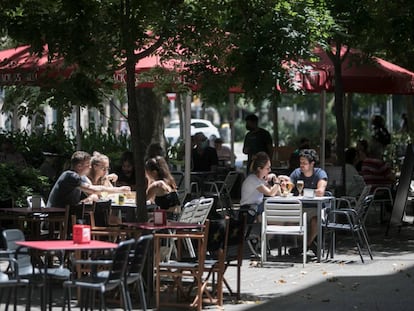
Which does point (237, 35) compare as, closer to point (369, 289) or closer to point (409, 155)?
point (369, 289)

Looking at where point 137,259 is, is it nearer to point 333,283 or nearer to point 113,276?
point 113,276

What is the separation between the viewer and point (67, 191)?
13.8m

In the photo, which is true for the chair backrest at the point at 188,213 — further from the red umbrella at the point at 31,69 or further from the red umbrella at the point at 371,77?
the red umbrella at the point at 371,77

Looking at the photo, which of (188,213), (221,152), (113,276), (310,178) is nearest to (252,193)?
(310,178)

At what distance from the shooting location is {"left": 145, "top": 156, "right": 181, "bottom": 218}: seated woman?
1417cm

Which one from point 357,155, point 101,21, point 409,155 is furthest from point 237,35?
point 357,155

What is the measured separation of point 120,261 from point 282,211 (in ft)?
18.2

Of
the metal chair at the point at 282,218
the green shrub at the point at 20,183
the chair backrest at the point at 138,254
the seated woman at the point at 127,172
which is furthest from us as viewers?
the seated woman at the point at 127,172

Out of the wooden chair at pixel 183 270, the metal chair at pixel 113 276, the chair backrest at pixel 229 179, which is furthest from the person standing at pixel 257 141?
the metal chair at pixel 113 276

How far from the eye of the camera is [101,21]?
40.3ft

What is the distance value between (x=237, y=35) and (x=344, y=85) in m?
6.79

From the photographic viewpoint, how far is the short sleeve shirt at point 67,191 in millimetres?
13758

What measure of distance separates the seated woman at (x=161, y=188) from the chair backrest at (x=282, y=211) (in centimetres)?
117

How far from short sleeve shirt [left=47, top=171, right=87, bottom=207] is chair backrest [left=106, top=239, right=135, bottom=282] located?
462cm
